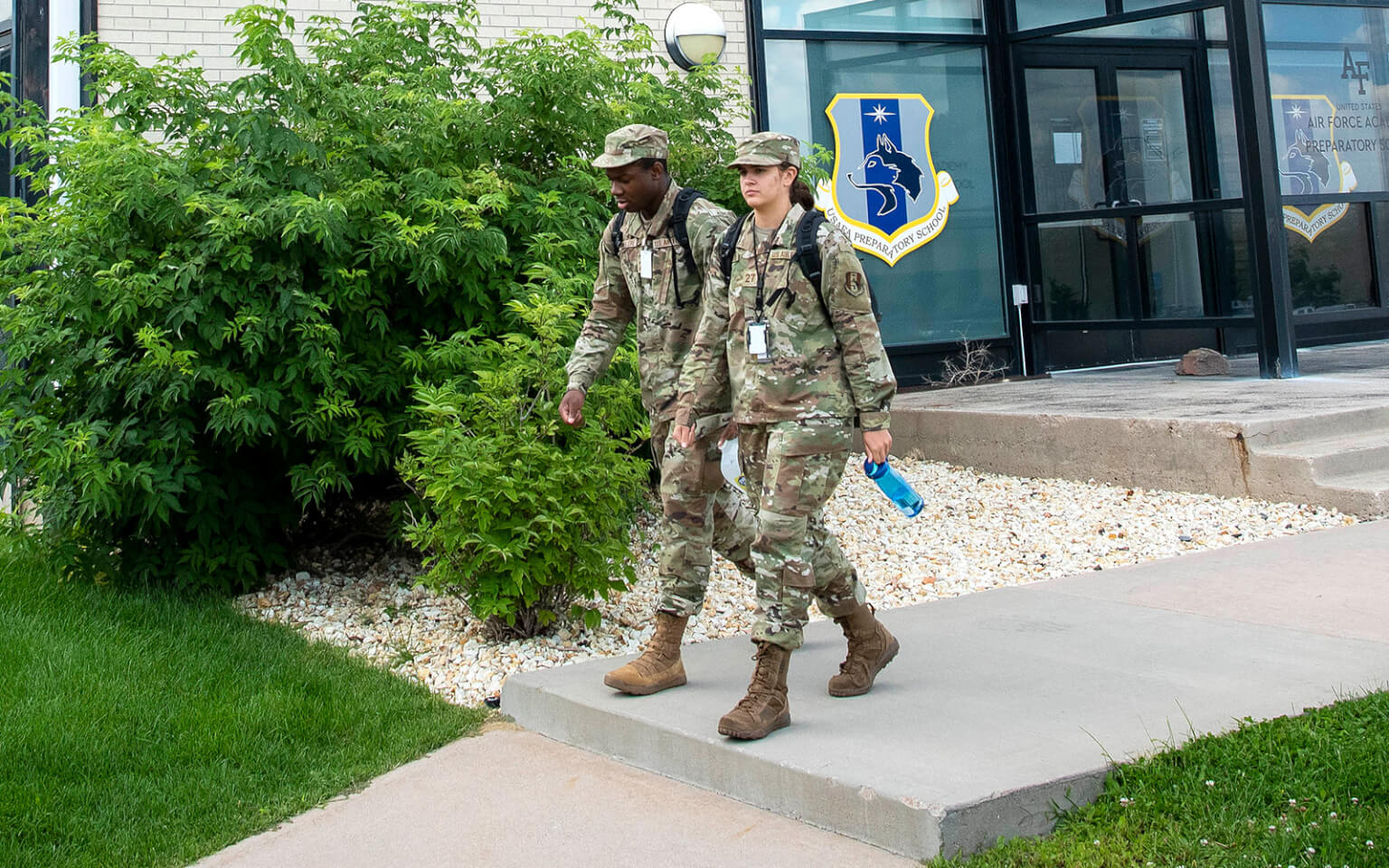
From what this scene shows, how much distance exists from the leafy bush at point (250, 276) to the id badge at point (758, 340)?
82.2 inches

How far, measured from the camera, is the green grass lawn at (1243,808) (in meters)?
3.12

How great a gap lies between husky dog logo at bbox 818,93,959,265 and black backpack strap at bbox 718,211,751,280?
6.91 m

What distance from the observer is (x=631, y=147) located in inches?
179

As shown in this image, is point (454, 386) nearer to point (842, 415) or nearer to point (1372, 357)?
point (842, 415)

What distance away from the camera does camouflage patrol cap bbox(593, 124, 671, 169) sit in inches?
179

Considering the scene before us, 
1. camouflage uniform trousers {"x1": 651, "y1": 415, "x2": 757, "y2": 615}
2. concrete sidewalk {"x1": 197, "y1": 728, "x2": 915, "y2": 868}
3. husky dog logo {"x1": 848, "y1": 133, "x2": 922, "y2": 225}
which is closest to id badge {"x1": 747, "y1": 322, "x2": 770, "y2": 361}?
camouflage uniform trousers {"x1": 651, "y1": 415, "x2": 757, "y2": 615}

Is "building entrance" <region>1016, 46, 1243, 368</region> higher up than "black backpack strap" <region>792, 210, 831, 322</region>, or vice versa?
"building entrance" <region>1016, 46, 1243, 368</region>

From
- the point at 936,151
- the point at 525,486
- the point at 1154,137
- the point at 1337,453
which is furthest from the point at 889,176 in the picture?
the point at 525,486

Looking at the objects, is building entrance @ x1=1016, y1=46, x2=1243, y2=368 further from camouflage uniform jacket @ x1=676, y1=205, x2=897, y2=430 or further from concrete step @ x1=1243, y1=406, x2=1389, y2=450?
camouflage uniform jacket @ x1=676, y1=205, x2=897, y2=430

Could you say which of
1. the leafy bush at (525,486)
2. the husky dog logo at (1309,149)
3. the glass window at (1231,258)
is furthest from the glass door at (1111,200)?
the leafy bush at (525,486)

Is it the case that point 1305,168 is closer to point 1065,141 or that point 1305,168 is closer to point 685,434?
point 1065,141

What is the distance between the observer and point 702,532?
4.60 meters

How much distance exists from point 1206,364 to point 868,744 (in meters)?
7.68

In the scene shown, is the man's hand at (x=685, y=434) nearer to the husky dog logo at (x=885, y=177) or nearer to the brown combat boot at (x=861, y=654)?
the brown combat boot at (x=861, y=654)
